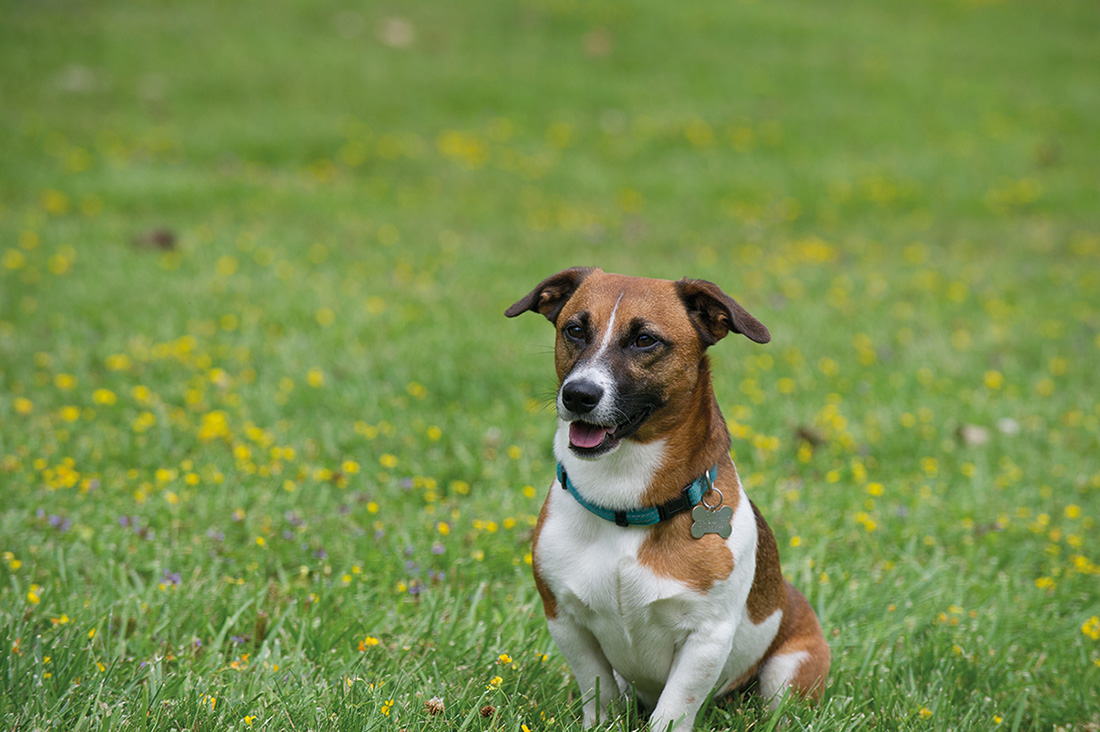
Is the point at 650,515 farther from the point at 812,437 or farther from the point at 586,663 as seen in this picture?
the point at 812,437

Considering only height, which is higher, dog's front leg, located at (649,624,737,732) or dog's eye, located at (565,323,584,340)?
dog's eye, located at (565,323,584,340)

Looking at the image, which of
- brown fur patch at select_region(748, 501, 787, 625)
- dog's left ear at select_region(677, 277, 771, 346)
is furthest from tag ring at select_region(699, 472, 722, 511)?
dog's left ear at select_region(677, 277, 771, 346)

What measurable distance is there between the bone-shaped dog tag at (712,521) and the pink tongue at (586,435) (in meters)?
0.36

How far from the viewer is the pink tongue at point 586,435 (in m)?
2.83

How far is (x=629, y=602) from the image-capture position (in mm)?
2840

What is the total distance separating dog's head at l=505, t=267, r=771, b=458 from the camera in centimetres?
282

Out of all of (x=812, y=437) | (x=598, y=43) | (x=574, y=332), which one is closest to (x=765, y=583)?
(x=574, y=332)

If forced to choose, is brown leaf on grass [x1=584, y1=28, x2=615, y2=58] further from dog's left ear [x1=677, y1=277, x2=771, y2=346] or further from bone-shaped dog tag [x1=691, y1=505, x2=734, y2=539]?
bone-shaped dog tag [x1=691, y1=505, x2=734, y2=539]

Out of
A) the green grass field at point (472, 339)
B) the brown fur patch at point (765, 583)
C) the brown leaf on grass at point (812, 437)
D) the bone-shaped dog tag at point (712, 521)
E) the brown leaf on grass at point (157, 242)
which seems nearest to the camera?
the bone-shaped dog tag at point (712, 521)

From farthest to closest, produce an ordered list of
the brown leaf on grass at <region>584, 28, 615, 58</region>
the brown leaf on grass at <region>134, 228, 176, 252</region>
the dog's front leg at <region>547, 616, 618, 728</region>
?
the brown leaf on grass at <region>584, 28, 615, 58</region> → the brown leaf on grass at <region>134, 228, 176, 252</region> → the dog's front leg at <region>547, 616, 618, 728</region>

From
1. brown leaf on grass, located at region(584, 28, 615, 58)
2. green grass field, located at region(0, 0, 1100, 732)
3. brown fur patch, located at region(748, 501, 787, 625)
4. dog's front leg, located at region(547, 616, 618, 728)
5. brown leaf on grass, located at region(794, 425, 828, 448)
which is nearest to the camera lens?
dog's front leg, located at region(547, 616, 618, 728)

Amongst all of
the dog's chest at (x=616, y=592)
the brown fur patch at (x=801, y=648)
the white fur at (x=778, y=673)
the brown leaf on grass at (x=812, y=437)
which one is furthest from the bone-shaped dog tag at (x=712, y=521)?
the brown leaf on grass at (x=812, y=437)

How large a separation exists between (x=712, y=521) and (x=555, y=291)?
95 centimetres

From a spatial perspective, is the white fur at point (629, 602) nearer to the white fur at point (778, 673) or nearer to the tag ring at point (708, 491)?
the tag ring at point (708, 491)
